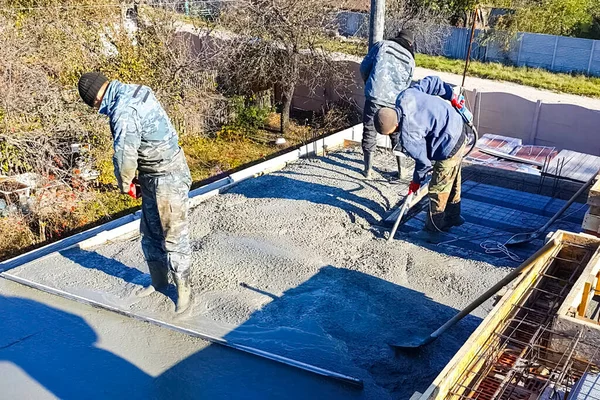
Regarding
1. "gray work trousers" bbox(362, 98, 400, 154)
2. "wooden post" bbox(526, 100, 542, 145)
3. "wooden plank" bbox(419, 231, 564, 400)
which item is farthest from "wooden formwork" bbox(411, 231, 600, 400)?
"wooden post" bbox(526, 100, 542, 145)

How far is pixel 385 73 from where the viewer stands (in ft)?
17.6

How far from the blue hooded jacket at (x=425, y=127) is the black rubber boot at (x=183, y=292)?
183 centimetres

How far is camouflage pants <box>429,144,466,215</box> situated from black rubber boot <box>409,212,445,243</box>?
0.19 feet

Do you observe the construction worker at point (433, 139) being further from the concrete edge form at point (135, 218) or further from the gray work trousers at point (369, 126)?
the concrete edge form at point (135, 218)

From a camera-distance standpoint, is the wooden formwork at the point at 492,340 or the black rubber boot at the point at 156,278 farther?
the black rubber boot at the point at 156,278

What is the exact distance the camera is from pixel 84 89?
327 cm

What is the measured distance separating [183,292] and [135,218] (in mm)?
1702

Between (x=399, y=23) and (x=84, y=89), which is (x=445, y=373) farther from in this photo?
(x=399, y=23)

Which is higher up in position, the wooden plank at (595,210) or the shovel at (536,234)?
the wooden plank at (595,210)

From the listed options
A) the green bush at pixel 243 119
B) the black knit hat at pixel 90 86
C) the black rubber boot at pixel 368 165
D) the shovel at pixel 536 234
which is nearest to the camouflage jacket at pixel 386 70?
the black rubber boot at pixel 368 165

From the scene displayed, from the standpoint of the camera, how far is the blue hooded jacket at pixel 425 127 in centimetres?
404

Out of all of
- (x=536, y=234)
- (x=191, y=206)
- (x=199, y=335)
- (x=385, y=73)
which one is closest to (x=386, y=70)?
(x=385, y=73)

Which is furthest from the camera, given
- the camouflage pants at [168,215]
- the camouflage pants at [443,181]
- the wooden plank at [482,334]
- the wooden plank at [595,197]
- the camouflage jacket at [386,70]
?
the camouflage jacket at [386,70]

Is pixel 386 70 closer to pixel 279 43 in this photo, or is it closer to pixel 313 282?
pixel 313 282
